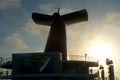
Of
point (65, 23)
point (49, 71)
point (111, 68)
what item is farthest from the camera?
point (65, 23)

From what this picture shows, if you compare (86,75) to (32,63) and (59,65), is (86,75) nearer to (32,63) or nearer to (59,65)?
(59,65)

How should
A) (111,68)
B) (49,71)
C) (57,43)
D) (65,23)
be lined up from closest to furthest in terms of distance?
(111,68), (49,71), (57,43), (65,23)

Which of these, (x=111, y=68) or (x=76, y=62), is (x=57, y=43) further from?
(x=111, y=68)

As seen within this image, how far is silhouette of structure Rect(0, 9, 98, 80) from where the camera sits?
33281mm

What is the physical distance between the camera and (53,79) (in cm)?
3347

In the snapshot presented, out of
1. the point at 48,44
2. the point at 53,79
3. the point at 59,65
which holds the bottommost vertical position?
the point at 53,79

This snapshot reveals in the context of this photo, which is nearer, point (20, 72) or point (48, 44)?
point (20, 72)

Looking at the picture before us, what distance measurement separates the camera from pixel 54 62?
3359 centimetres

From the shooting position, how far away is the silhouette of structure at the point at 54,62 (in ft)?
109

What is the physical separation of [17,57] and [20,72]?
2.58 meters

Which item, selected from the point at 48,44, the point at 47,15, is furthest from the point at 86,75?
the point at 47,15

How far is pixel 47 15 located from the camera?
39031 mm

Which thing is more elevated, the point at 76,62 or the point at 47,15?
the point at 47,15

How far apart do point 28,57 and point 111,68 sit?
14408 millimetres
